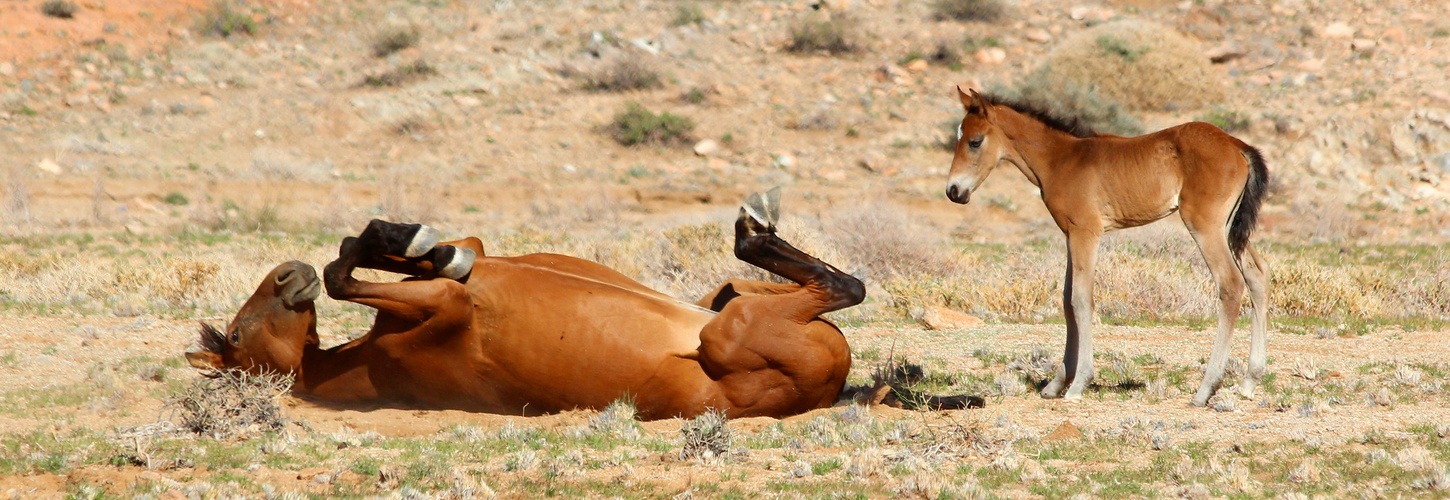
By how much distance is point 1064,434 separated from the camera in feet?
19.2

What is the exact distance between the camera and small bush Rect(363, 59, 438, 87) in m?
27.8

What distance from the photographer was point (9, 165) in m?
19.9

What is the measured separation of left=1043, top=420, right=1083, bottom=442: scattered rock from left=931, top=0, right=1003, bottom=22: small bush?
28850 millimetres

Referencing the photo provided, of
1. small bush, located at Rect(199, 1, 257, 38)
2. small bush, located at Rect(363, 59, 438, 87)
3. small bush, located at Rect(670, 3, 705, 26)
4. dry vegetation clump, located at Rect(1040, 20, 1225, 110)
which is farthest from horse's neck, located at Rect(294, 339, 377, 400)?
small bush, located at Rect(670, 3, 705, 26)

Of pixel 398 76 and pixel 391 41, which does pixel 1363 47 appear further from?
pixel 391 41

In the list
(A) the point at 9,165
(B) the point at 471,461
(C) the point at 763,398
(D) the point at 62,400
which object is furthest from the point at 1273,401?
(A) the point at 9,165

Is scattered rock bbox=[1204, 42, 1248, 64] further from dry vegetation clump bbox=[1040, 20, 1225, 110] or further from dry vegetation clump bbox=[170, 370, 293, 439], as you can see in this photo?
dry vegetation clump bbox=[170, 370, 293, 439]

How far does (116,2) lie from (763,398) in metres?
30.9

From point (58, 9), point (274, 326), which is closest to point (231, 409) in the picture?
point (274, 326)

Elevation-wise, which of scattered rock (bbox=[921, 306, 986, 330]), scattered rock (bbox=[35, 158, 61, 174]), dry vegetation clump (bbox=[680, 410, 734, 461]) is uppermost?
dry vegetation clump (bbox=[680, 410, 734, 461])

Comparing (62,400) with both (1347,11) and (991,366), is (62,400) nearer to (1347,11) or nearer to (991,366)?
(991,366)

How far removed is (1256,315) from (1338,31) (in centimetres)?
2682

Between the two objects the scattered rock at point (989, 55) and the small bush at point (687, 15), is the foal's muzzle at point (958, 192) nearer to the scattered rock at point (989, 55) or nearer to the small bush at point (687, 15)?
the scattered rock at point (989, 55)

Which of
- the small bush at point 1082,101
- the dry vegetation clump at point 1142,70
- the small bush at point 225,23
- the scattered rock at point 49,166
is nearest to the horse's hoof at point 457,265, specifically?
the scattered rock at point 49,166
